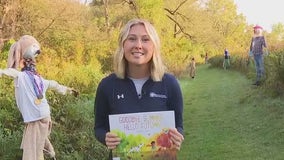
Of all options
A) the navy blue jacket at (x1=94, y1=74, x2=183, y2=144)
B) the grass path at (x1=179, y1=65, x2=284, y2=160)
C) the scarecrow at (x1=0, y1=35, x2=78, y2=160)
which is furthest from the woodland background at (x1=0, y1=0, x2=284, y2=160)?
the navy blue jacket at (x1=94, y1=74, x2=183, y2=144)

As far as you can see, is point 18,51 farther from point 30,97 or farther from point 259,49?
point 259,49

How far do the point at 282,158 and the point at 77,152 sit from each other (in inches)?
118

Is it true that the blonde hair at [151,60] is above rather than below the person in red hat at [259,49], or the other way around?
above

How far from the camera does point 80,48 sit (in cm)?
1803

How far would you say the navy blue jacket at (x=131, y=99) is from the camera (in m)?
2.82

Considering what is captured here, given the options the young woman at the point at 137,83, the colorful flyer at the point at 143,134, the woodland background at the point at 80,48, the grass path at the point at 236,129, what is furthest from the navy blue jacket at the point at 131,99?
the grass path at the point at 236,129

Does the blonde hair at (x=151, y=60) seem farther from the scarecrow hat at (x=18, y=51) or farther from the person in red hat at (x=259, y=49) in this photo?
the person in red hat at (x=259, y=49)

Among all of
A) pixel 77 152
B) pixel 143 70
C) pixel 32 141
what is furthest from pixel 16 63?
pixel 143 70

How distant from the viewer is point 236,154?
7.34m

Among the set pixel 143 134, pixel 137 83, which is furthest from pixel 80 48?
pixel 143 134

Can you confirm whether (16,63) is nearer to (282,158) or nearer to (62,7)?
(282,158)

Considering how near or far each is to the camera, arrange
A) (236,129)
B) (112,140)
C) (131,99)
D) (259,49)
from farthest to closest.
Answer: (259,49), (236,129), (131,99), (112,140)

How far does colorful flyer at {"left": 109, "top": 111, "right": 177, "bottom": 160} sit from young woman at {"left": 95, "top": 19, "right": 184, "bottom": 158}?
3.0 inches

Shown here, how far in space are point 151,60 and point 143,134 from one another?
47cm
